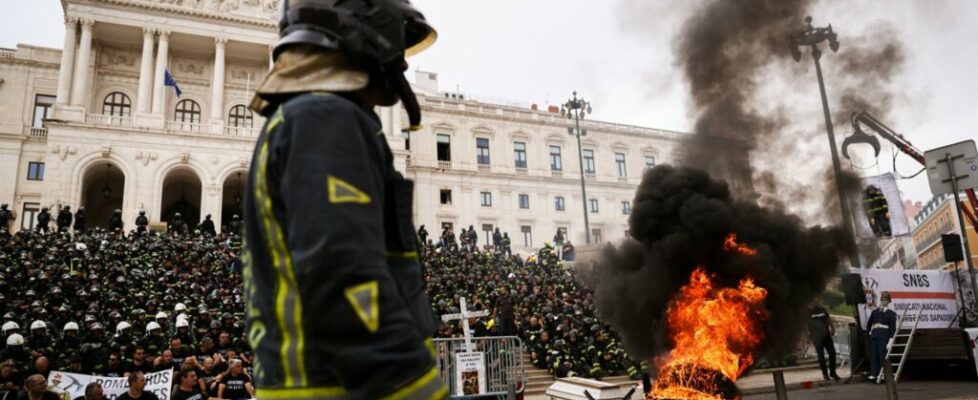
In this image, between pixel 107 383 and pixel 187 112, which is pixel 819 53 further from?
pixel 187 112

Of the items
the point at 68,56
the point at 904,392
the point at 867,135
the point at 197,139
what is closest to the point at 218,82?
the point at 197,139

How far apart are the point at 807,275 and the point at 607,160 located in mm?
41111

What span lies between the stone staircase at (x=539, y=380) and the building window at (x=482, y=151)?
32.5 m

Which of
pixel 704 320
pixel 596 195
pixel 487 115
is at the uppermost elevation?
pixel 487 115

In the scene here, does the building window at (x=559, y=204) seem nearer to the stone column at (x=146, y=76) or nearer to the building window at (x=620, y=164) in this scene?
the building window at (x=620, y=164)

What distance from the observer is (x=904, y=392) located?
32.3 feet

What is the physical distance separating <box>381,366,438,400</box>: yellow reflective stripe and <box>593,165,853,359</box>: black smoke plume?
788 cm

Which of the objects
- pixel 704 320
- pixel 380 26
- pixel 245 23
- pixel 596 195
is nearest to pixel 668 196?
A: pixel 704 320

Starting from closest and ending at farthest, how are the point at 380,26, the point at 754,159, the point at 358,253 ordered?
the point at 358,253 < the point at 380,26 < the point at 754,159

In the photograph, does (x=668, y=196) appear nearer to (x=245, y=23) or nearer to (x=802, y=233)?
(x=802, y=233)

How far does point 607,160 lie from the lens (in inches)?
1989

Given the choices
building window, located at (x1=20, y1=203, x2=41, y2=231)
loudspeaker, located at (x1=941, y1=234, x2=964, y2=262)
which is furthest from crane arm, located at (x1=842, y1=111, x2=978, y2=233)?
building window, located at (x1=20, y1=203, x2=41, y2=231)

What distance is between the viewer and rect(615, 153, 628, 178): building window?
166 feet

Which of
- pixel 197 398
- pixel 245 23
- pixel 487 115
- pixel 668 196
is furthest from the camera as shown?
pixel 487 115
